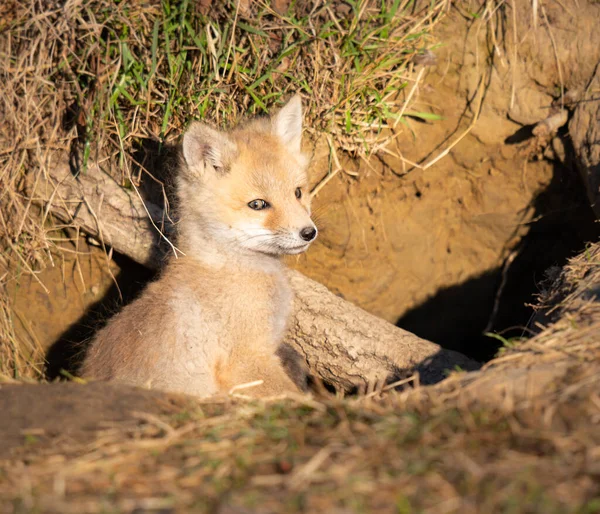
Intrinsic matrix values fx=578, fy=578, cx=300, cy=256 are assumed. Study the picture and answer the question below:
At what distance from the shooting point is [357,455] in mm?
1872

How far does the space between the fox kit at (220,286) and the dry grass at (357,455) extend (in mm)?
1050

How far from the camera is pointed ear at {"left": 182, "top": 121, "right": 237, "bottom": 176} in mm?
3548

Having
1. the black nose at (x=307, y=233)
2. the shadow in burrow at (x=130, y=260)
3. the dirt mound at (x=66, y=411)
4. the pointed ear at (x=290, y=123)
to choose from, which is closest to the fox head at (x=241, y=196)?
the black nose at (x=307, y=233)

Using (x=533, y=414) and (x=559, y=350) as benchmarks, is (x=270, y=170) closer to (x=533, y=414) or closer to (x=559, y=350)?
(x=559, y=350)

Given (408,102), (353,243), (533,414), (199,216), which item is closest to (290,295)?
(199,216)

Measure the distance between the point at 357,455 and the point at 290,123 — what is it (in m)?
2.71

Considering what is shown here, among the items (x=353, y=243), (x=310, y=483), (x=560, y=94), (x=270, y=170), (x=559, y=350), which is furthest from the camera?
(x=353, y=243)

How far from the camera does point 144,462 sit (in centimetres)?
199

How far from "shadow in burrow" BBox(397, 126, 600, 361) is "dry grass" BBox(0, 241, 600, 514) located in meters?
3.11

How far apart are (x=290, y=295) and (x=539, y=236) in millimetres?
2875

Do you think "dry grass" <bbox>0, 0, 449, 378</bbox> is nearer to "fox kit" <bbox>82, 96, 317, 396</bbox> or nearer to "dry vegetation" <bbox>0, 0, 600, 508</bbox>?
"dry vegetation" <bbox>0, 0, 600, 508</bbox>

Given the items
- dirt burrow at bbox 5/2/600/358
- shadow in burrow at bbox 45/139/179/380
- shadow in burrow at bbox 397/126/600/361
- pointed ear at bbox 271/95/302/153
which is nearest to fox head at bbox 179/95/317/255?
pointed ear at bbox 271/95/302/153

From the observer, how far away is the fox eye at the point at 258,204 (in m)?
3.70

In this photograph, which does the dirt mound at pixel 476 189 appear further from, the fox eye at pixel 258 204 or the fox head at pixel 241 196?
the fox eye at pixel 258 204
